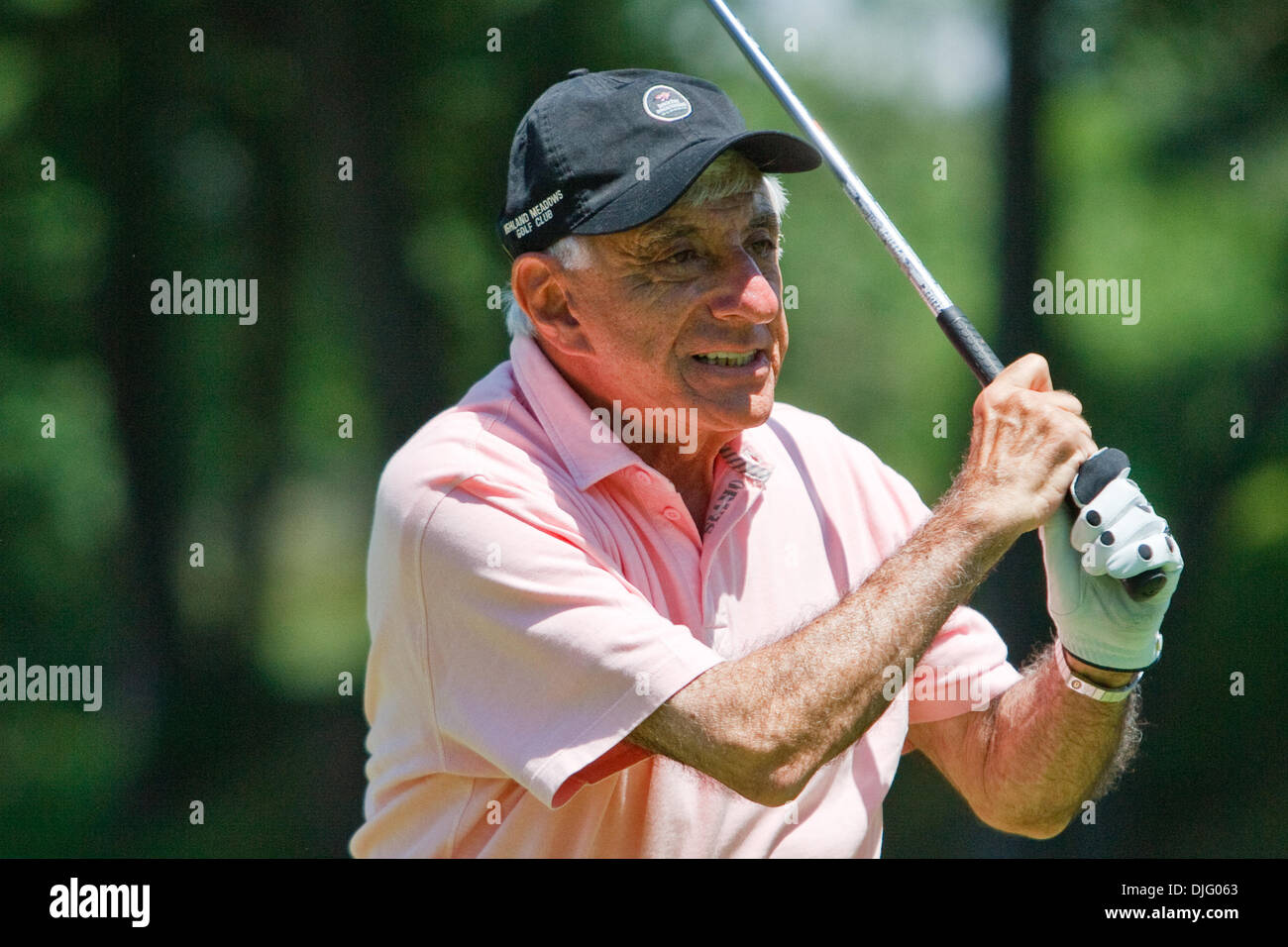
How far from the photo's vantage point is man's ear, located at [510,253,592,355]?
2.44 meters

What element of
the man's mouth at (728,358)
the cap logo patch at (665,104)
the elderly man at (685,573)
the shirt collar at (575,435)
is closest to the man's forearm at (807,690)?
the elderly man at (685,573)

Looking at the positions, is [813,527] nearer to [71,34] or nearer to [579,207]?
[579,207]

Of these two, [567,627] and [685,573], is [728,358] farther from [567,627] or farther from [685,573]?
[567,627]

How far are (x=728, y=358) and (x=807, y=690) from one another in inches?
26.5

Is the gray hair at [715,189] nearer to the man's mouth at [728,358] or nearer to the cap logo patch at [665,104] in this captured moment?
the cap logo patch at [665,104]

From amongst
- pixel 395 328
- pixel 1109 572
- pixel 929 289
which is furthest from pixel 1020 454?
pixel 395 328

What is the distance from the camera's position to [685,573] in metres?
2.27

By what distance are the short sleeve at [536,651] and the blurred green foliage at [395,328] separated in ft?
14.9

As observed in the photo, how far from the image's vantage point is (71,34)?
9484 mm

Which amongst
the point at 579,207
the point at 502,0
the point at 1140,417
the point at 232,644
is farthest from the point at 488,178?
the point at 579,207

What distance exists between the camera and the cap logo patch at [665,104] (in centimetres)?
237

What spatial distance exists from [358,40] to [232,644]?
13.8 feet

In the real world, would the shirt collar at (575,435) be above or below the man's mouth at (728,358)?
below

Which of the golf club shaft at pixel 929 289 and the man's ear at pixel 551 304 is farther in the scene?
the man's ear at pixel 551 304
